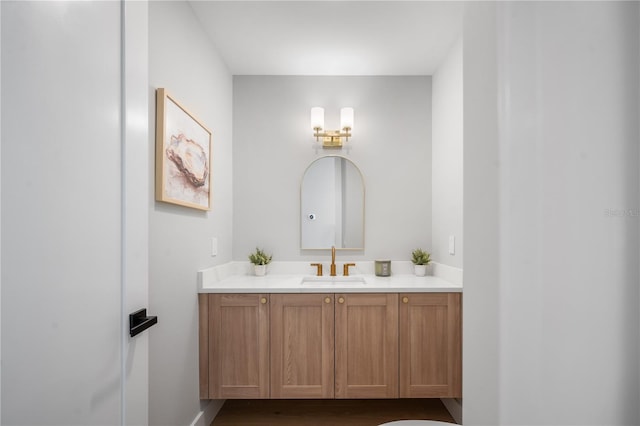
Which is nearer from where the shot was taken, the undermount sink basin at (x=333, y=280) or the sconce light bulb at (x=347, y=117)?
the undermount sink basin at (x=333, y=280)

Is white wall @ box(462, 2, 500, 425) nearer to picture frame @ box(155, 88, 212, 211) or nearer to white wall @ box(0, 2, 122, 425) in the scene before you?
white wall @ box(0, 2, 122, 425)

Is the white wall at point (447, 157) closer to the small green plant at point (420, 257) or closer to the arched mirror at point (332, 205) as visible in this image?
the small green plant at point (420, 257)

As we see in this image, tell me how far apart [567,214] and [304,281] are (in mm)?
2188

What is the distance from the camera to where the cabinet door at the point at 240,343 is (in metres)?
2.16

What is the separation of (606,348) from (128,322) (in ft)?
3.26

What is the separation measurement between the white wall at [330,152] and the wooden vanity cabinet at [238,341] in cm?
69

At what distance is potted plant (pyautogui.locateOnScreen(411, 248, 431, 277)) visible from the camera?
2.66 meters

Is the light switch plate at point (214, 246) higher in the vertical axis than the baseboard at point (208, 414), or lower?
higher

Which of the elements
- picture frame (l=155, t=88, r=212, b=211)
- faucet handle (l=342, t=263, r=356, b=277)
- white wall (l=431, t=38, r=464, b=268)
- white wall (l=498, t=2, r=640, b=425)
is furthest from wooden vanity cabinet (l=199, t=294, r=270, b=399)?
white wall (l=498, t=2, r=640, b=425)

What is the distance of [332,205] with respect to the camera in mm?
2859

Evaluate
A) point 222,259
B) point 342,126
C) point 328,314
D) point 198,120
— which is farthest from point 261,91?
point 328,314

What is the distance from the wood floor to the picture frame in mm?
1404

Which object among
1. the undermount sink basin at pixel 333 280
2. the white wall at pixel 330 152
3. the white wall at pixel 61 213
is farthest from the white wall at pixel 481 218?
the white wall at pixel 330 152

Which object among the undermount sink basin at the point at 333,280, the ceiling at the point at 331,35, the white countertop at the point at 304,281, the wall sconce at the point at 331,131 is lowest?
the undermount sink basin at the point at 333,280
